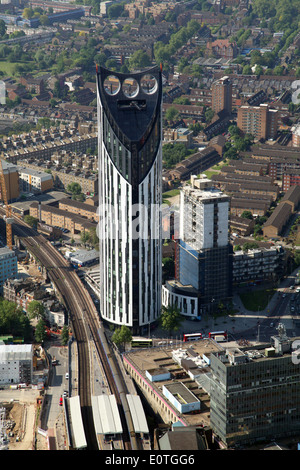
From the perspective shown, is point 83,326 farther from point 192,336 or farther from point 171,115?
point 171,115

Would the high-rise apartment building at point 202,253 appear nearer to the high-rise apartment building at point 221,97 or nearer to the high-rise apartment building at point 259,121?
the high-rise apartment building at point 259,121

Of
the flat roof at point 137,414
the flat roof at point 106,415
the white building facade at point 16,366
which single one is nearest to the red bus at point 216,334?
the flat roof at point 137,414

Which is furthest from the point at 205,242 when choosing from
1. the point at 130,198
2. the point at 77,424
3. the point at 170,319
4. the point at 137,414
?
the point at 77,424

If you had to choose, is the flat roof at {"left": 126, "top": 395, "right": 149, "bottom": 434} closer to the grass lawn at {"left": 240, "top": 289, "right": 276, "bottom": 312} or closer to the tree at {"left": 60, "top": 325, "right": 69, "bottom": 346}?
the tree at {"left": 60, "top": 325, "right": 69, "bottom": 346}

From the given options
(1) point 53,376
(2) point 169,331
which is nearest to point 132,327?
(2) point 169,331

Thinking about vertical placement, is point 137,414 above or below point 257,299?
below

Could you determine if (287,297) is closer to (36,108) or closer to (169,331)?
(169,331)

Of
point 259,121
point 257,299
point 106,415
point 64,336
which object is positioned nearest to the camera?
point 106,415
